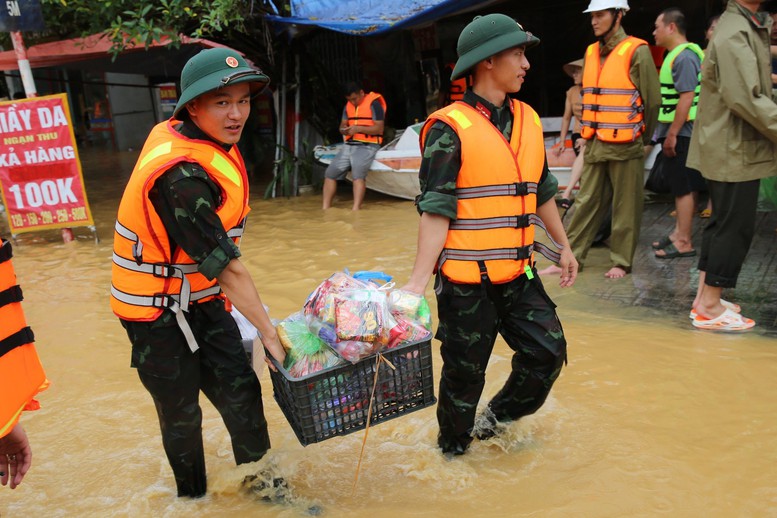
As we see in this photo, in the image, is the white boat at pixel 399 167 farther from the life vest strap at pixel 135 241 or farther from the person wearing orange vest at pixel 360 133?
the life vest strap at pixel 135 241

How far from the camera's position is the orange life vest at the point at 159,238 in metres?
2.71

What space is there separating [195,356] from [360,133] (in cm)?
679

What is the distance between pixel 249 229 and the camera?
893 centimetres

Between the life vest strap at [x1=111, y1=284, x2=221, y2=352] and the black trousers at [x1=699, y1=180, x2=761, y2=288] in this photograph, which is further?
the black trousers at [x1=699, y1=180, x2=761, y2=288]

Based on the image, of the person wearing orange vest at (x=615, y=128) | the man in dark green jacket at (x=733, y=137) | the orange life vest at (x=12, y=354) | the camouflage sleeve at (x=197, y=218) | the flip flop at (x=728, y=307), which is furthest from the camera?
the person wearing orange vest at (x=615, y=128)

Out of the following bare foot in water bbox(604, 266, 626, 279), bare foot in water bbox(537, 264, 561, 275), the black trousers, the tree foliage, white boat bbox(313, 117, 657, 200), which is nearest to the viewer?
the black trousers

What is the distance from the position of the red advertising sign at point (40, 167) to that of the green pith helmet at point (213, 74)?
20.7 ft

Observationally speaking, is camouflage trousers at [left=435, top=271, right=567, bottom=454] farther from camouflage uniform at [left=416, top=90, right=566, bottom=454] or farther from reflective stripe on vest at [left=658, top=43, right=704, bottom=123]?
reflective stripe on vest at [left=658, top=43, right=704, bottom=123]

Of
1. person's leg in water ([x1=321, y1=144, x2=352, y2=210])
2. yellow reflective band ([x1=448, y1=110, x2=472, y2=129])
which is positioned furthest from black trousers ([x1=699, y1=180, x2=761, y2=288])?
person's leg in water ([x1=321, y1=144, x2=352, y2=210])

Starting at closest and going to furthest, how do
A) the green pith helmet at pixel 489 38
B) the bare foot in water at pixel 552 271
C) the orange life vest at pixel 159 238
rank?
1. the orange life vest at pixel 159 238
2. the green pith helmet at pixel 489 38
3. the bare foot in water at pixel 552 271

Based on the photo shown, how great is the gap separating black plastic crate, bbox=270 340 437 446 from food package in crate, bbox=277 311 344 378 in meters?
0.06

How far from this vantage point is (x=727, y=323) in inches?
183

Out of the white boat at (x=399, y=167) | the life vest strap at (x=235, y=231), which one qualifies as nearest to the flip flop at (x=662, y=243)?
the white boat at (x=399, y=167)

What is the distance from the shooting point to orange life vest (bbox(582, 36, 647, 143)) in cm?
541
